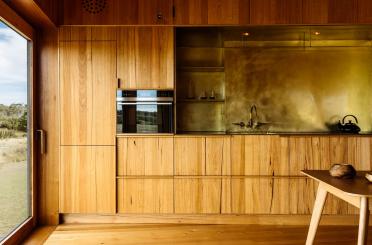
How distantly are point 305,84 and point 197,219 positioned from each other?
7.43ft

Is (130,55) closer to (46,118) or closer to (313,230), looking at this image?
(46,118)

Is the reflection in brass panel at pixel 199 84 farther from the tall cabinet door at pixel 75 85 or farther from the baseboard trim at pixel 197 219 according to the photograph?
the baseboard trim at pixel 197 219

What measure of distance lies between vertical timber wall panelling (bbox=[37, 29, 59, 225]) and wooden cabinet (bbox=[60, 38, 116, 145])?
3.4 inches

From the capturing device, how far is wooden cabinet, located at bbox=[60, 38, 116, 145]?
3490mm

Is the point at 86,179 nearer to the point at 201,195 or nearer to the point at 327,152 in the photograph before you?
the point at 201,195

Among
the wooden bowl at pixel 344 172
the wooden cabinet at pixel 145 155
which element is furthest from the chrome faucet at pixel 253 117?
the wooden bowl at pixel 344 172

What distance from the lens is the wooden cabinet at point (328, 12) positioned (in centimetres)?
351

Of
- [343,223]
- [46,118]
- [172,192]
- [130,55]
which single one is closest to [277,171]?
[343,223]

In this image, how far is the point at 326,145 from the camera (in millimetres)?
3479

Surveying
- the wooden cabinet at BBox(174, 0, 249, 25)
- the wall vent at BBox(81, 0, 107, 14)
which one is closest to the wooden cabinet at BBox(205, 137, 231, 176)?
the wooden cabinet at BBox(174, 0, 249, 25)

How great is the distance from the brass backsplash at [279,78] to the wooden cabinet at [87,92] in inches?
43.8

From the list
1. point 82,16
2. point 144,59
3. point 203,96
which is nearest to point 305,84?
point 203,96

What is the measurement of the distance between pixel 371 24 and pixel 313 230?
2416mm

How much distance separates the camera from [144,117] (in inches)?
138
